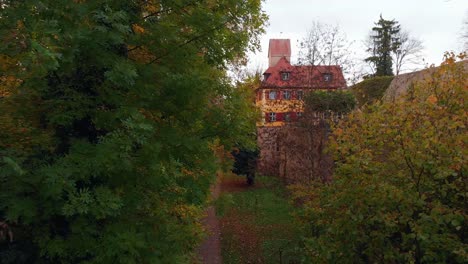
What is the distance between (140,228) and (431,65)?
5.74 meters

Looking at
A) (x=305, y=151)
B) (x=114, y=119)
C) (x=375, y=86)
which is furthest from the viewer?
(x=375, y=86)

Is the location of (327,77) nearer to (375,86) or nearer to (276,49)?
(375,86)

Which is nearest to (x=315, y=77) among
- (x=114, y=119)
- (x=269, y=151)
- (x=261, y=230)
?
(x=269, y=151)

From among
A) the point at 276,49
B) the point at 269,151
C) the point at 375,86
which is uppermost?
the point at 276,49

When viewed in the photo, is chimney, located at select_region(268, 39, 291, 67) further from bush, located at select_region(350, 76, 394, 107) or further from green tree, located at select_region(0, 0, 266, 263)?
green tree, located at select_region(0, 0, 266, 263)

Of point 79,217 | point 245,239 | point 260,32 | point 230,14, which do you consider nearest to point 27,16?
point 79,217

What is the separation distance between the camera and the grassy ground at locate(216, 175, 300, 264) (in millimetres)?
14875

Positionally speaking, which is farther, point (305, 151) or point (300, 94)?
point (300, 94)

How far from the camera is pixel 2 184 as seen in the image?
5273 millimetres

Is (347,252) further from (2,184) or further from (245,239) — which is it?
(245,239)

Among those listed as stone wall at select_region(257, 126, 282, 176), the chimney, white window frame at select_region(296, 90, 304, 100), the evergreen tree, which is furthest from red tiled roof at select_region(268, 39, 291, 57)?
white window frame at select_region(296, 90, 304, 100)

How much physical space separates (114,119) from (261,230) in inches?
520

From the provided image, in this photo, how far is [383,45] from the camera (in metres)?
41.9

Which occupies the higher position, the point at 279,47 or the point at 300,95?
the point at 279,47
